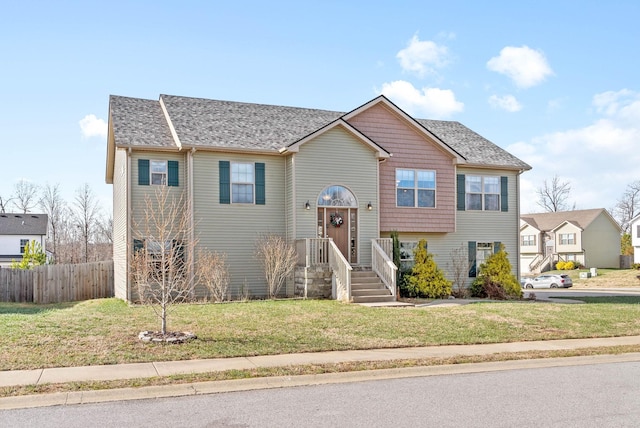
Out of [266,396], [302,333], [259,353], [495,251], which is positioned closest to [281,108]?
[495,251]

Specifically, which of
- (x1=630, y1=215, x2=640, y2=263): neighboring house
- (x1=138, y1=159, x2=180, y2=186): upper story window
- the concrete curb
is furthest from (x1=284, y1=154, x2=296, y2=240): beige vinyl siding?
(x1=630, y1=215, x2=640, y2=263): neighboring house

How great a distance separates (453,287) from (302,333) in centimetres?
1282

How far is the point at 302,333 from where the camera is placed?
12695 mm

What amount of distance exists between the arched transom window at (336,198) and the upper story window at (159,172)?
542 cm

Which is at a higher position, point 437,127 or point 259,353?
point 437,127

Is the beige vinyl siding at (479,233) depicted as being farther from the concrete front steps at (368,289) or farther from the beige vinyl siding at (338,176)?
the concrete front steps at (368,289)

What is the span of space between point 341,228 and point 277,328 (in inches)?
354

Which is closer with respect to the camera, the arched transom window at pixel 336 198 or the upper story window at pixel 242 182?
the upper story window at pixel 242 182

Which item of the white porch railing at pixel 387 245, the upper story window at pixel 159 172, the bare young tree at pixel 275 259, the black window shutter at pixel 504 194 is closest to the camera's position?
the upper story window at pixel 159 172

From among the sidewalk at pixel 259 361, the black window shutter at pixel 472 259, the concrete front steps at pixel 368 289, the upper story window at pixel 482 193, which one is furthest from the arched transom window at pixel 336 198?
the sidewalk at pixel 259 361

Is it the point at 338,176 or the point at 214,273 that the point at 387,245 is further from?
the point at 214,273

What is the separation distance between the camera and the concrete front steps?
18953 millimetres

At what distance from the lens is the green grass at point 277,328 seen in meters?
10.6

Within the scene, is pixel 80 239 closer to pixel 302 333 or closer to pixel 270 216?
pixel 270 216
